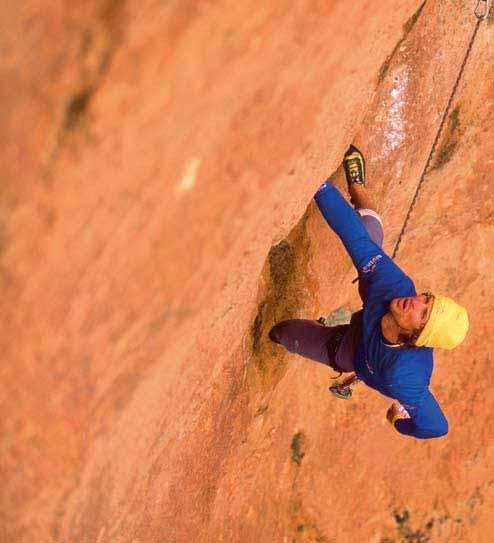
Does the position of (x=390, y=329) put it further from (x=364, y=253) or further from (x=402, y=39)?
(x=402, y=39)

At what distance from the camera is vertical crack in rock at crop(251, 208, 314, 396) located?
3426 millimetres

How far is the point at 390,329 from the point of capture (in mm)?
2574

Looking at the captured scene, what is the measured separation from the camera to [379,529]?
5.52m

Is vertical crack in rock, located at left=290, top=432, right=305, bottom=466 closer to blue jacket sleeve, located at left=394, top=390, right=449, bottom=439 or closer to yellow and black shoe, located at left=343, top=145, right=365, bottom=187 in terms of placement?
blue jacket sleeve, located at left=394, top=390, right=449, bottom=439

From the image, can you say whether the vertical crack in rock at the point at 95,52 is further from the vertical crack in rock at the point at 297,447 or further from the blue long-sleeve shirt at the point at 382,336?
the vertical crack in rock at the point at 297,447

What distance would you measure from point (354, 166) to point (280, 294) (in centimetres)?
85

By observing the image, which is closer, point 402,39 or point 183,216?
point 183,216

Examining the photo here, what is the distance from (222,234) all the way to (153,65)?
2.45 ft

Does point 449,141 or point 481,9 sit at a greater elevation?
point 481,9

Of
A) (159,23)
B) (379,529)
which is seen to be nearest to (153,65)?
(159,23)

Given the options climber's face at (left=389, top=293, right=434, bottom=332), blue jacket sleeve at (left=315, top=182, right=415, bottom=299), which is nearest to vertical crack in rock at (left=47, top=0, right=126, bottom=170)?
climber's face at (left=389, top=293, right=434, bottom=332)

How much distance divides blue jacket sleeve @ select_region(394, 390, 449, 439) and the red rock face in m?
0.93

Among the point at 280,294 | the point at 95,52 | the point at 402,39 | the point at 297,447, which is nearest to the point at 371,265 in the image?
the point at 280,294

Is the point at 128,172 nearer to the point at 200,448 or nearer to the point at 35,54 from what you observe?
the point at 35,54
